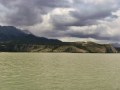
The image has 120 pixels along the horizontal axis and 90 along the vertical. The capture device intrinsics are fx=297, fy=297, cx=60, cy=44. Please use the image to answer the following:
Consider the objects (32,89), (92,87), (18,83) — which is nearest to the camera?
(32,89)

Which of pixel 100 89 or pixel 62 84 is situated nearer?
pixel 100 89

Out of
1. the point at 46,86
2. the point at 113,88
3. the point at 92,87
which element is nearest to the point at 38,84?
the point at 46,86

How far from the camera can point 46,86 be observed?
142ft

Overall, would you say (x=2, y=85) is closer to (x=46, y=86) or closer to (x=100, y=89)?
(x=46, y=86)

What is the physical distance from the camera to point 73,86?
143ft

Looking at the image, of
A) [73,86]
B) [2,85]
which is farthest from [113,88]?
[2,85]

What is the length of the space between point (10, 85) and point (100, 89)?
1314 cm

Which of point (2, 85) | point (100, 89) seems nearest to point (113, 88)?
point (100, 89)

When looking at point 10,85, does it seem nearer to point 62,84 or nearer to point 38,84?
point 38,84

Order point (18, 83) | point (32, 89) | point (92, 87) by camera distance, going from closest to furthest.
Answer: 1. point (32, 89)
2. point (92, 87)
3. point (18, 83)

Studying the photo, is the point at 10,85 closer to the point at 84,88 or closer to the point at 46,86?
the point at 46,86

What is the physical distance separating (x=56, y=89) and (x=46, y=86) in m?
3.21

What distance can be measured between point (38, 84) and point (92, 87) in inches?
325

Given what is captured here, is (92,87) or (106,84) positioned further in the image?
(106,84)
